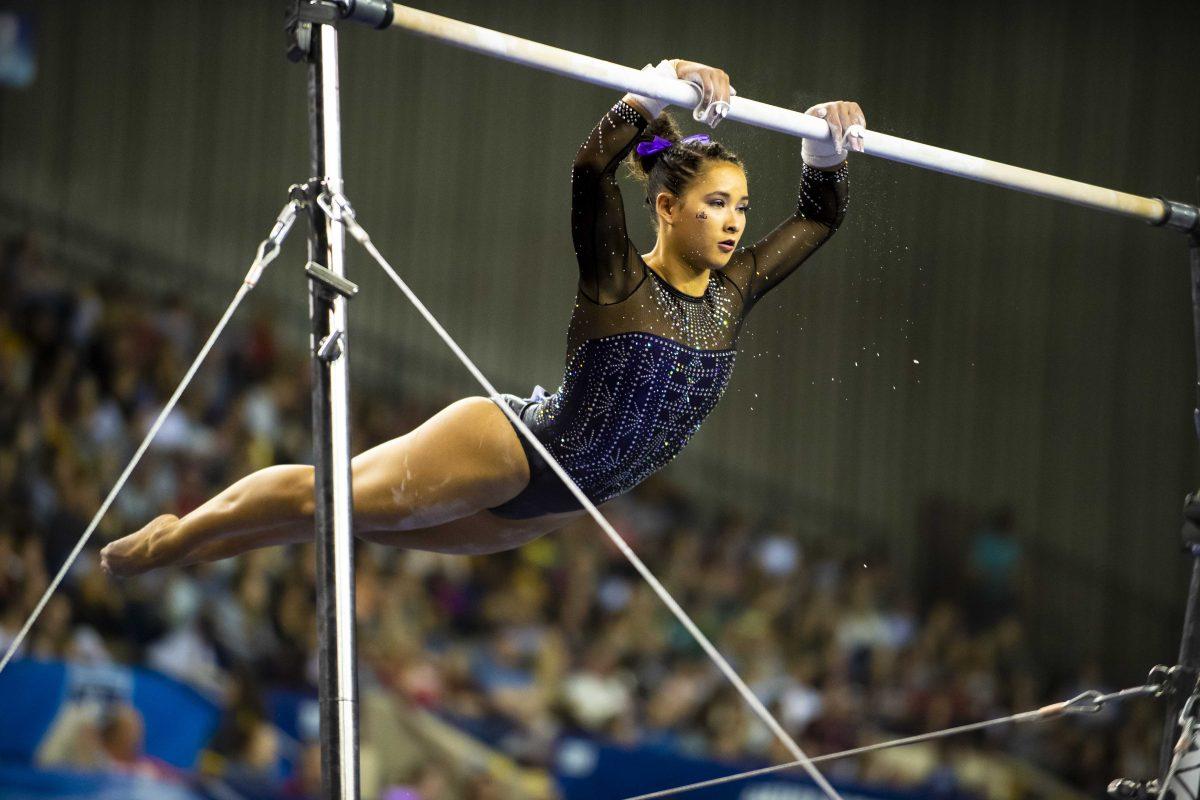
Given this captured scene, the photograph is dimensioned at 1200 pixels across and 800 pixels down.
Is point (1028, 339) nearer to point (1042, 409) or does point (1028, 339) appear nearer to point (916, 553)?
point (1042, 409)

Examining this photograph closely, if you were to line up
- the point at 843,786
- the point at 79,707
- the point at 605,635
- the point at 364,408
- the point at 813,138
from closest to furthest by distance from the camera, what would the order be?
the point at 813,138 < the point at 79,707 < the point at 843,786 < the point at 605,635 < the point at 364,408

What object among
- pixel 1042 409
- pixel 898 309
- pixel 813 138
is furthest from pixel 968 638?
pixel 813 138

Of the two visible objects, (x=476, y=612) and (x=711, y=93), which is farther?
(x=476, y=612)

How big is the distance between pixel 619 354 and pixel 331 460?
654mm

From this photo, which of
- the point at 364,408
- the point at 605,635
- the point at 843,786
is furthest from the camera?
the point at 364,408

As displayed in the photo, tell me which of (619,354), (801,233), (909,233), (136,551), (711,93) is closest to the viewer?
(711,93)

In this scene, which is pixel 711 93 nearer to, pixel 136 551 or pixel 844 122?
pixel 844 122

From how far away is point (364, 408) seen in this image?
6770mm

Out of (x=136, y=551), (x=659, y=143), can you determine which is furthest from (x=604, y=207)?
(x=136, y=551)

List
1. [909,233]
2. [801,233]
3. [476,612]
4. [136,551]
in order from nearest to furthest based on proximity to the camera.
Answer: [136,551] → [801,233] → [476,612] → [909,233]

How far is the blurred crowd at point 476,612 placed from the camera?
5340mm

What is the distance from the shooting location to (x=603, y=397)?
2.55m

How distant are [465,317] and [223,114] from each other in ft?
5.17

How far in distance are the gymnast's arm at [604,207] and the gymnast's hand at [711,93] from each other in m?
0.11
